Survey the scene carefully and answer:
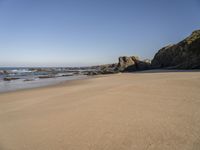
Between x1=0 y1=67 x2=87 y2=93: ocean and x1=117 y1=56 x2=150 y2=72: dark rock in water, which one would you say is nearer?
x1=0 y1=67 x2=87 y2=93: ocean

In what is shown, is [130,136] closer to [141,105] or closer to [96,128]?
[96,128]

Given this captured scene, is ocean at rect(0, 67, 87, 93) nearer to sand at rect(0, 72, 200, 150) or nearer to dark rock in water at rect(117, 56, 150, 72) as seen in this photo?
sand at rect(0, 72, 200, 150)

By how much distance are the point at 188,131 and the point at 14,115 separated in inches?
189

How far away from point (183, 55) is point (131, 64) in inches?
458

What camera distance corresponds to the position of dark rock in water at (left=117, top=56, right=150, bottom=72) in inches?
1373

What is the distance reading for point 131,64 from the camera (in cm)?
3616

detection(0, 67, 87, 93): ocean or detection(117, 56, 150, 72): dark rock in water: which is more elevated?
detection(117, 56, 150, 72): dark rock in water

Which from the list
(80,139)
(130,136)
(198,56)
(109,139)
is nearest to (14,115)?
(80,139)

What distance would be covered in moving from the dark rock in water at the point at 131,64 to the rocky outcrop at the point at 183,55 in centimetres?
227

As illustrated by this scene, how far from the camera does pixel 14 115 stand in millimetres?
4918

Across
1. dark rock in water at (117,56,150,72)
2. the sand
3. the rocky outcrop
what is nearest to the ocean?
the sand

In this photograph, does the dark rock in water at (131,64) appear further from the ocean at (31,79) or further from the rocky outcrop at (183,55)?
the ocean at (31,79)

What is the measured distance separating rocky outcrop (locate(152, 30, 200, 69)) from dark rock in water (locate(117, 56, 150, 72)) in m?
2.27

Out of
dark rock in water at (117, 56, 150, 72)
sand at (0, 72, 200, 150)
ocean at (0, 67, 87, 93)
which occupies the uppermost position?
dark rock in water at (117, 56, 150, 72)
